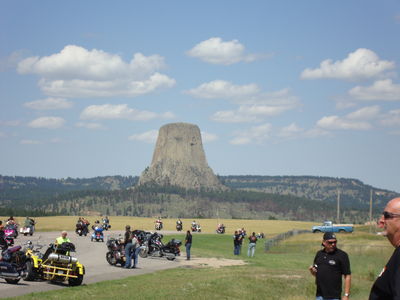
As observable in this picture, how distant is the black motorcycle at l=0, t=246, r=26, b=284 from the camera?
802 inches

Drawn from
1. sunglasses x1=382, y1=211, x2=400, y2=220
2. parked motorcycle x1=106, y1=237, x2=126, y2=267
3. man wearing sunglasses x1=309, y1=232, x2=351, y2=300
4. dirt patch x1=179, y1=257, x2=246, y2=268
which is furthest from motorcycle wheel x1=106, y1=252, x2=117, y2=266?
sunglasses x1=382, y1=211, x2=400, y2=220

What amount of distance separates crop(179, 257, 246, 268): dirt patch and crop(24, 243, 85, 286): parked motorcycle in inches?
443

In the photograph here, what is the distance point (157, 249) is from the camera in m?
35.7

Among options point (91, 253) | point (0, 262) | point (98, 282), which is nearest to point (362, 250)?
point (91, 253)

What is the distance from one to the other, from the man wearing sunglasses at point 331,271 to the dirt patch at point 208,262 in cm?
2042

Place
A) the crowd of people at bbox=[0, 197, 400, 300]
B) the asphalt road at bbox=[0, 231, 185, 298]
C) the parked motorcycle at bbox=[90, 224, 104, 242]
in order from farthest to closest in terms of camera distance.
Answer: the parked motorcycle at bbox=[90, 224, 104, 242] < the asphalt road at bbox=[0, 231, 185, 298] < the crowd of people at bbox=[0, 197, 400, 300]

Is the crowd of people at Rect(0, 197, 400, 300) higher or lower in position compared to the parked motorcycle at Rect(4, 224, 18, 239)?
higher

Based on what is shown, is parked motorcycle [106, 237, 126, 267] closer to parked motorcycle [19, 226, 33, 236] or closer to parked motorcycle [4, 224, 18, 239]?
parked motorcycle [4, 224, 18, 239]

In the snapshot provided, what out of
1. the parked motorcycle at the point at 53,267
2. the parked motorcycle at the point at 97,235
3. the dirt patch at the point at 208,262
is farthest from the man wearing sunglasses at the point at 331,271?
the parked motorcycle at the point at 97,235

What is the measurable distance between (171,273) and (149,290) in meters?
6.40

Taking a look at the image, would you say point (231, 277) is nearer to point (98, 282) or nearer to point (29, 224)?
point (98, 282)

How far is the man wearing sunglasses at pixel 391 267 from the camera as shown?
5052mm

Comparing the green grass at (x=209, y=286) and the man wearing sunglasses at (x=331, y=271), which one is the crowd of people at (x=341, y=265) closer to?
the man wearing sunglasses at (x=331, y=271)

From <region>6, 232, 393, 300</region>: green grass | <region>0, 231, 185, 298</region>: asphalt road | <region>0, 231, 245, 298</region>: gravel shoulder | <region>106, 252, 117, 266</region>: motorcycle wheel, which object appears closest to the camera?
<region>6, 232, 393, 300</region>: green grass
